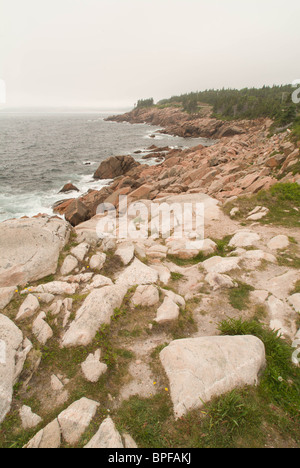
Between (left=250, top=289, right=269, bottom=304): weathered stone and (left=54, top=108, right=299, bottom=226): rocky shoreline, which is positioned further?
(left=54, top=108, right=299, bottom=226): rocky shoreline

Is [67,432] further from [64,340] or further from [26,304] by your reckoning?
[26,304]

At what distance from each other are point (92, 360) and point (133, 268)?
144 inches

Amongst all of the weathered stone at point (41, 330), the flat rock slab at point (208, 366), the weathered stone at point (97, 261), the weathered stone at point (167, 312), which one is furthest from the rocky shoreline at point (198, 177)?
the weathered stone at point (41, 330)

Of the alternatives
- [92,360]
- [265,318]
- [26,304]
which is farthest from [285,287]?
[26,304]

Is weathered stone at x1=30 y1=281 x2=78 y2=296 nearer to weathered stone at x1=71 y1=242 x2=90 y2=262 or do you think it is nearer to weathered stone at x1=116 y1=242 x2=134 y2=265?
weathered stone at x1=71 y1=242 x2=90 y2=262

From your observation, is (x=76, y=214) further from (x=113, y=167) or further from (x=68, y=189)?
(x=113, y=167)

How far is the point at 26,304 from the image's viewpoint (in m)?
6.10

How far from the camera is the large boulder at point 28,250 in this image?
6961 millimetres

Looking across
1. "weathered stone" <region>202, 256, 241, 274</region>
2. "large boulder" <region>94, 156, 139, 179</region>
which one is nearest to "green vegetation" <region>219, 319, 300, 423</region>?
"weathered stone" <region>202, 256, 241, 274</region>

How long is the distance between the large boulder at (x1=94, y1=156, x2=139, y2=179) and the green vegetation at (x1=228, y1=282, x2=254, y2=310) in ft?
95.5

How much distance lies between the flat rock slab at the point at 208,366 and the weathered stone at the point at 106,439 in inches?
44.4

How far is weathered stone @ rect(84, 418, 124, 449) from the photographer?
11.9 feet

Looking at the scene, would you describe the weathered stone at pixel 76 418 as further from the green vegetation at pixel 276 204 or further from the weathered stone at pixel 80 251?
the green vegetation at pixel 276 204
